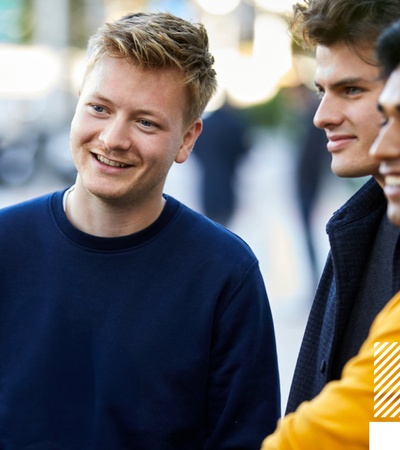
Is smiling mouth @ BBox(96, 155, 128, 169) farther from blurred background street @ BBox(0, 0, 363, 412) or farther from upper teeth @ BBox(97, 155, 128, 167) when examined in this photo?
blurred background street @ BBox(0, 0, 363, 412)

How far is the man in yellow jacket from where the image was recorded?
191 centimetres

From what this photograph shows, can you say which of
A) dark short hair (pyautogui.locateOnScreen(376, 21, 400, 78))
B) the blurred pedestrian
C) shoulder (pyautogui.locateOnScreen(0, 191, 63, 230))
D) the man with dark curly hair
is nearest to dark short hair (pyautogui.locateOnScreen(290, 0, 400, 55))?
the man with dark curly hair

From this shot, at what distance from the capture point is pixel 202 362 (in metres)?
3.12

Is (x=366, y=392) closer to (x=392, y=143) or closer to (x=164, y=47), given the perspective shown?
(x=392, y=143)

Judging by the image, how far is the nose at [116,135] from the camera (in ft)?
10.4

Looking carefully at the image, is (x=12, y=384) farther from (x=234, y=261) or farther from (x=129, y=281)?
(x=234, y=261)

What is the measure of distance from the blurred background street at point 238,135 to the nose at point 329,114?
0.93 metres

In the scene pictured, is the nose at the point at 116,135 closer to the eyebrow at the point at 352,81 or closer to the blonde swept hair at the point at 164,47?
the blonde swept hair at the point at 164,47

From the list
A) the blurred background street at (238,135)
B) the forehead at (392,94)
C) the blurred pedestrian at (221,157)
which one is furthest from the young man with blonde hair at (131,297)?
the blurred pedestrian at (221,157)

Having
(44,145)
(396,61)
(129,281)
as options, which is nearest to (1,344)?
Result: (129,281)

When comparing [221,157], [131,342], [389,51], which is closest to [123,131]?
[131,342]

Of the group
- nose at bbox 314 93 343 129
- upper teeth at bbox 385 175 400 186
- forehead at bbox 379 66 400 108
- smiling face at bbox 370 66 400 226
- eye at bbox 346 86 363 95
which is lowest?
upper teeth at bbox 385 175 400 186

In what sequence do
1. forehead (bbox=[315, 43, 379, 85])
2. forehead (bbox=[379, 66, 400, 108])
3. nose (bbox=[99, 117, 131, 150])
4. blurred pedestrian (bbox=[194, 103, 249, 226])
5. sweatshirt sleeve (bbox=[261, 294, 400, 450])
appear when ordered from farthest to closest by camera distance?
1. blurred pedestrian (bbox=[194, 103, 249, 226])
2. nose (bbox=[99, 117, 131, 150])
3. forehead (bbox=[315, 43, 379, 85])
4. forehead (bbox=[379, 66, 400, 108])
5. sweatshirt sleeve (bbox=[261, 294, 400, 450])

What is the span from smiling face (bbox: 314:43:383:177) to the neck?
0.69 meters
